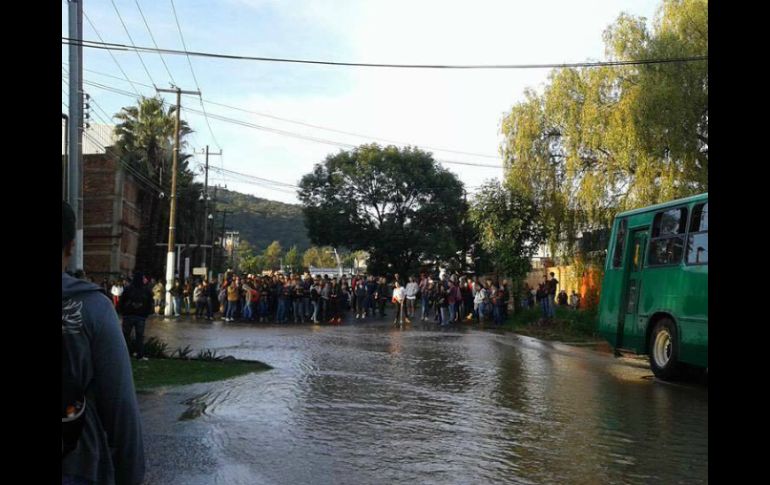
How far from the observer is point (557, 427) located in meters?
7.79

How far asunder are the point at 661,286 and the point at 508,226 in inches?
575

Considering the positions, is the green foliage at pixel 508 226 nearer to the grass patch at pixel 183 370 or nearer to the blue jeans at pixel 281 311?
the blue jeans at pixel 281 311

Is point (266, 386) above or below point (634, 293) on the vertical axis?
below

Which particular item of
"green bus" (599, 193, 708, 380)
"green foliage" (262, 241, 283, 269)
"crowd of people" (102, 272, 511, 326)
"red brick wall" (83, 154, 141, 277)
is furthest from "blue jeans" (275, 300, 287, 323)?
"green foliage" (262, 241, 283, 269)

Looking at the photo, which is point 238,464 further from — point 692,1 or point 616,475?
point 692,1

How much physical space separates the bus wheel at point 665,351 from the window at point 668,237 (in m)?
1.09

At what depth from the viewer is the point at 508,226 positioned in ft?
87.9

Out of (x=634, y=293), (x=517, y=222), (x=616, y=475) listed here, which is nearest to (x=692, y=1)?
(x=517, y=222)

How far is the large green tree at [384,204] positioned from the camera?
50125 millimetres

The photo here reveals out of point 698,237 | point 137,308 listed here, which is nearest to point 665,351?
point 698,237

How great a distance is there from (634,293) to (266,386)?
279 inches

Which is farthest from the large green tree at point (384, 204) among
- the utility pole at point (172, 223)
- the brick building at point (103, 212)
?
the utility pole at point (172, 223)

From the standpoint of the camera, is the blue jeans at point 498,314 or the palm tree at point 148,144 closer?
the blue jeans at point 498,314

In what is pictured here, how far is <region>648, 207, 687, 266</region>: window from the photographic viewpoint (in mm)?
11938
